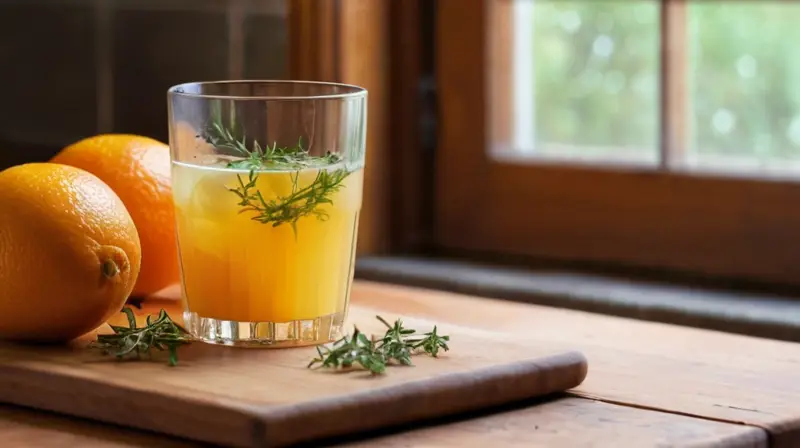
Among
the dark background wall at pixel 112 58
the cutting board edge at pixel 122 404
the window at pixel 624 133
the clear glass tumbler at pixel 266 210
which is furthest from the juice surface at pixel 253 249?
the window at pixel 624 133

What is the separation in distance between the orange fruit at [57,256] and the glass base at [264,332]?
6 cm

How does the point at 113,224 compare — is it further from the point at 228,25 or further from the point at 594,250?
the point at 594,250

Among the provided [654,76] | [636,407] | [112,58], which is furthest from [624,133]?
[636,407]

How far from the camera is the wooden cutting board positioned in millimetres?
642

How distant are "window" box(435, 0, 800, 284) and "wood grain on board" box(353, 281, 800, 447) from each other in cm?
26

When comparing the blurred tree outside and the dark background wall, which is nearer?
the dark background wall

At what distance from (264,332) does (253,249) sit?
0.18 ft

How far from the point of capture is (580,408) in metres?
0.73

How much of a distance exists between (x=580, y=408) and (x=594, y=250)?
2.11 ft

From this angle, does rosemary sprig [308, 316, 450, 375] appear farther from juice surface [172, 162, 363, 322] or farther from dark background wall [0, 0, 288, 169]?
dark background wall [0, 0, 288, 169]

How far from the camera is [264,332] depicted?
0.79m

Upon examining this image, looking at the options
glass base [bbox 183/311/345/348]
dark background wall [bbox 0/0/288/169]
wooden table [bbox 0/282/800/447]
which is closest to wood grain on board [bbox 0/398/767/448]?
wooden table [bbox 0/282/800/447]

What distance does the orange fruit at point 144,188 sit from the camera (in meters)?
0.91

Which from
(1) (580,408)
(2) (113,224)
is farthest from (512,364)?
(2) (113,224)
